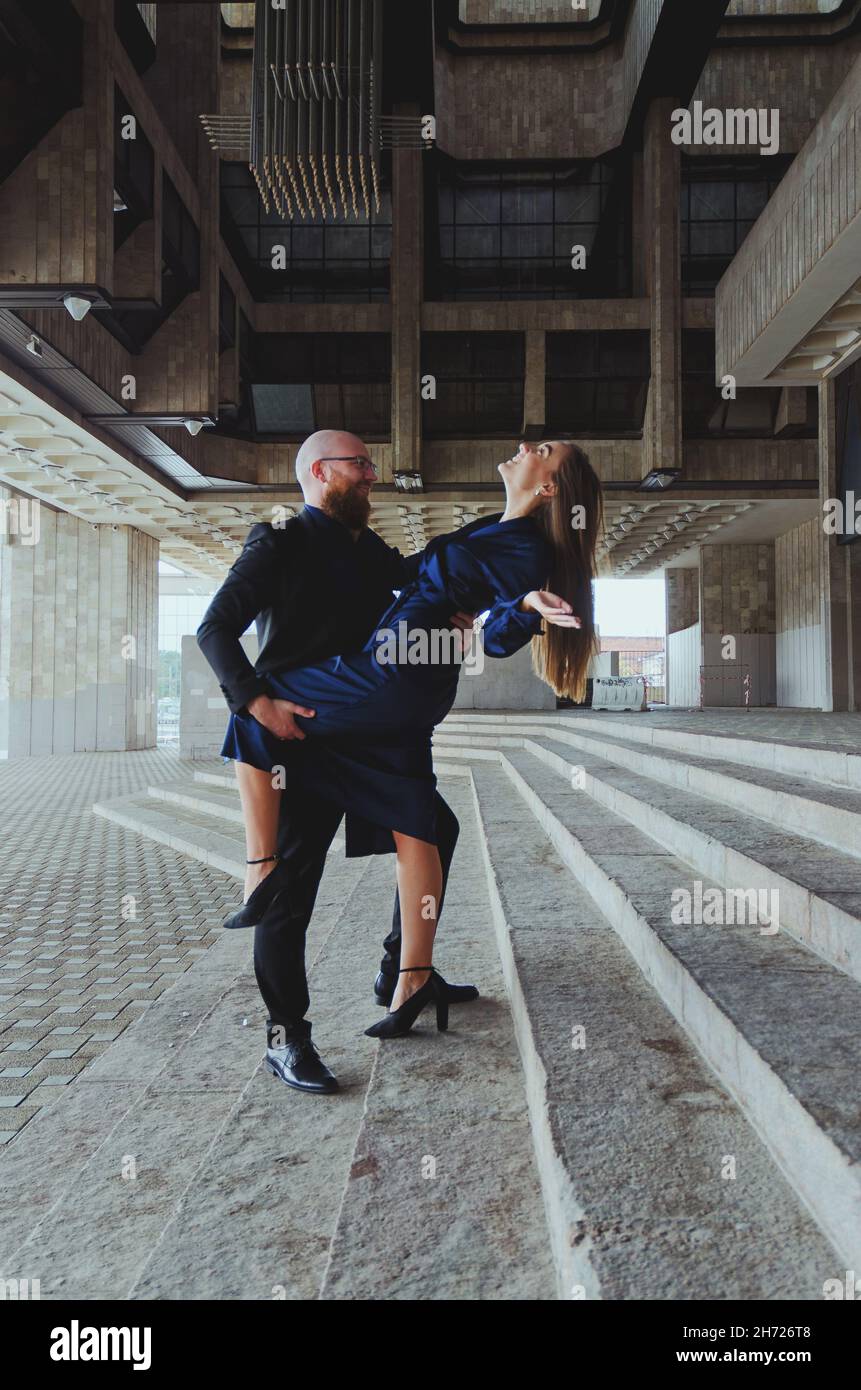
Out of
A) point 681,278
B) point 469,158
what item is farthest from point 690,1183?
point 469,158

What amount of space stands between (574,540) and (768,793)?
1.73 meters

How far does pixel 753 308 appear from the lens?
1085 cm

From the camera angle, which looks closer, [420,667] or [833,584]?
[420,667]

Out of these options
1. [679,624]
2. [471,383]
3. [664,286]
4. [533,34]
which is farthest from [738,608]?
[533,34]

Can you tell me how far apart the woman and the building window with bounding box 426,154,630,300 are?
1775 cm

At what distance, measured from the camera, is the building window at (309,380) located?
17.9 metres

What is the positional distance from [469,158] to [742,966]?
19.4m

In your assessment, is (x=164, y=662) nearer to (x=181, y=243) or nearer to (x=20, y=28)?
(x=181, y=243)

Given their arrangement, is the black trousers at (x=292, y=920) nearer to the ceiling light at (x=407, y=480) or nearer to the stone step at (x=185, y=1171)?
the stone step at (x=185, y=1171)

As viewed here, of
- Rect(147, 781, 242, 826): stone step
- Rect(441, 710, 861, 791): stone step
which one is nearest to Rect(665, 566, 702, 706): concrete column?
Rect(147, 781, 242, 826): stone step

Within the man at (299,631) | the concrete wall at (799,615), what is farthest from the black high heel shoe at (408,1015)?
the concrete wall at (799,615)

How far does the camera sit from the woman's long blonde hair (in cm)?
217

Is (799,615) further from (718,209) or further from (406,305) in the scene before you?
(406,305)

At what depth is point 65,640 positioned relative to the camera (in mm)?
19734
